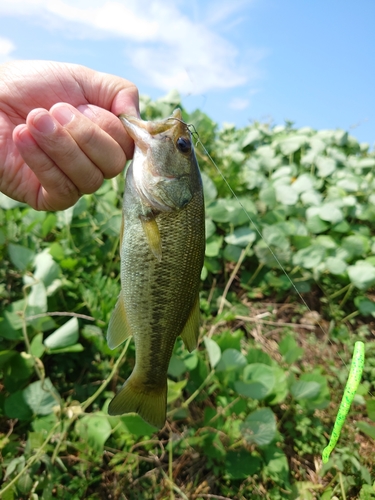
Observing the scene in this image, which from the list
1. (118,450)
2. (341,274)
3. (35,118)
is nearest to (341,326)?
(341,274)

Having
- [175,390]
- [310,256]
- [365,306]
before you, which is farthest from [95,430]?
[365,306]

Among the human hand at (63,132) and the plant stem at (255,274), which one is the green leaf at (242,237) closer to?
the plant stem at (255,274)

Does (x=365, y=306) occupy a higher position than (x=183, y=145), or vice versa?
(x=183, y=145)

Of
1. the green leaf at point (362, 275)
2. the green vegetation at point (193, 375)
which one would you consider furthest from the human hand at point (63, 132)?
the green leaf at point (362, 275)

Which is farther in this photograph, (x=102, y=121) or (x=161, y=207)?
(x=102, y=121)

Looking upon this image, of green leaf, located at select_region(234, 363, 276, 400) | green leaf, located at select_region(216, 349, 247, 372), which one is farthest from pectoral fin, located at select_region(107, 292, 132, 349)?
green leaf, located at select_region(234, 363, 276, 400)

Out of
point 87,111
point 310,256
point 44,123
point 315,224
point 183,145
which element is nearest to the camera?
point 44,123

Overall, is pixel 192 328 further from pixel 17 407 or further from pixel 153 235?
pixel 17 407

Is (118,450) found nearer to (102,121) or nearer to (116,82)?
(102,121)
